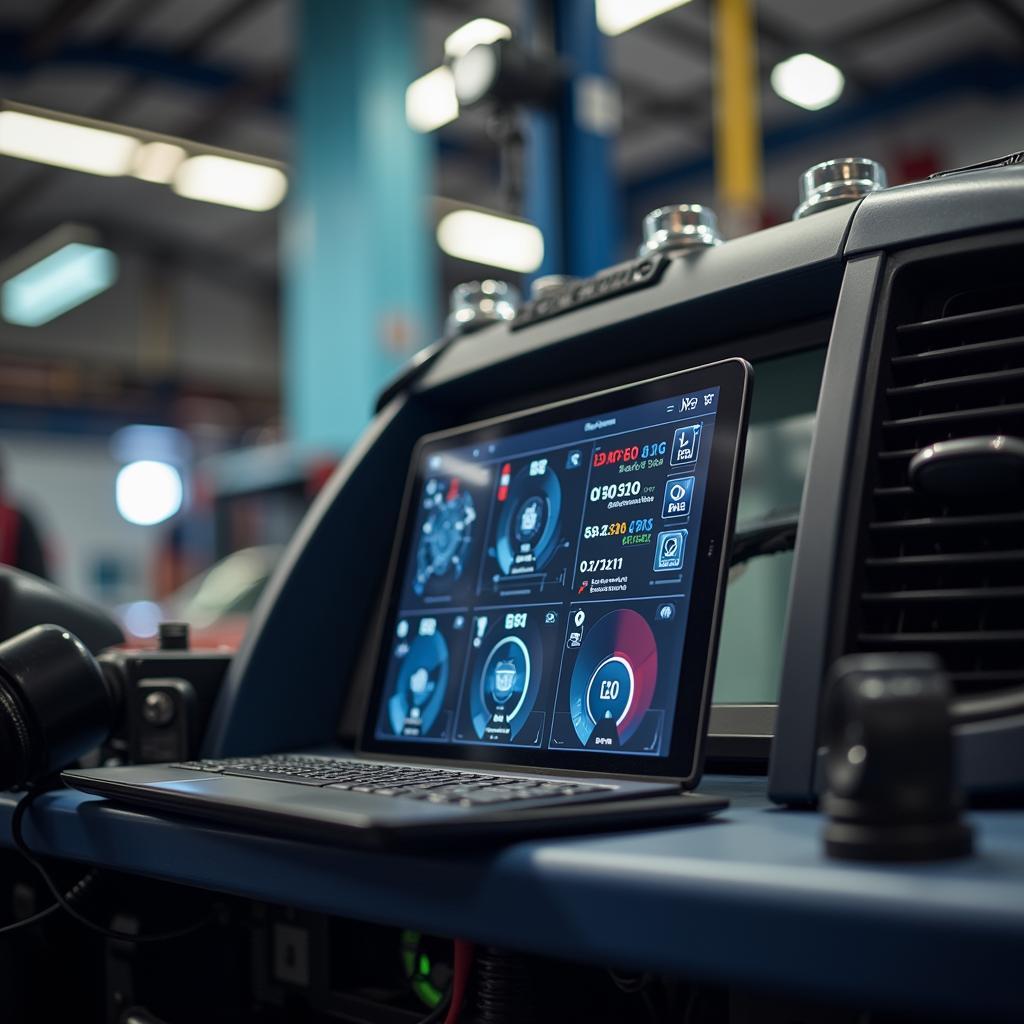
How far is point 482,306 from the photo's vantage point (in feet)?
3.88

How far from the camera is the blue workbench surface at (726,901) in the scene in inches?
16.1

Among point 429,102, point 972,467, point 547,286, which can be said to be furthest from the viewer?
point 429,102

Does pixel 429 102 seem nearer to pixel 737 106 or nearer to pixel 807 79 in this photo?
pixel 737 106

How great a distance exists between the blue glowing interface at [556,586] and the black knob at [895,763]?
0.86ft

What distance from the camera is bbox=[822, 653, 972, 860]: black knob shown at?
460 mm

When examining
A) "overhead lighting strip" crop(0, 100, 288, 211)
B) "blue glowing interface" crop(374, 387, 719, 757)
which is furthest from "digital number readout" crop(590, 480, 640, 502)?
"overhead lighting strip" crop(0, 100, 288, 211)

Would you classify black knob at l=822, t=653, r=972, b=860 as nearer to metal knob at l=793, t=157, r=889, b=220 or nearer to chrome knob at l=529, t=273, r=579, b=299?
metal knob at l=793, t=157, r=889, b=220

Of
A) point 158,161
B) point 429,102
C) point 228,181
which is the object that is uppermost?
point 429,102

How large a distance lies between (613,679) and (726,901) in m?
0.33

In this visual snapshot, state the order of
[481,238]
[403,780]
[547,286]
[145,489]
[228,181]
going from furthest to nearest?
1. [145,489]
2. [481,238]
3. [228,181]
4. [547,286]
5. [403,780]

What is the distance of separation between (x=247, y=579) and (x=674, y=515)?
13.5 ft

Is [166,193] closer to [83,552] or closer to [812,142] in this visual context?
[83,552]

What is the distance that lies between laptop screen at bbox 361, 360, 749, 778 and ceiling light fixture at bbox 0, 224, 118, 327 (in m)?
9.34

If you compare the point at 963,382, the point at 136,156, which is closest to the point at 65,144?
the point at 136,156
